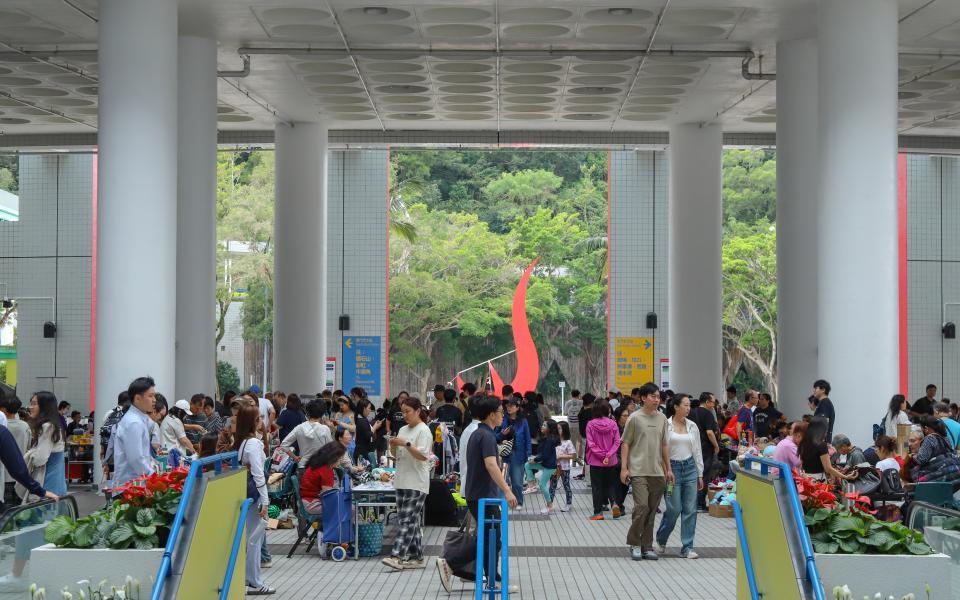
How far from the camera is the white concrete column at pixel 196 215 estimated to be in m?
19.0

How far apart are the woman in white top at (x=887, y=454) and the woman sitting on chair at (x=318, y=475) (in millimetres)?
5295

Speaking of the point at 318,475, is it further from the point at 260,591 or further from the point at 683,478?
the point at 683,478

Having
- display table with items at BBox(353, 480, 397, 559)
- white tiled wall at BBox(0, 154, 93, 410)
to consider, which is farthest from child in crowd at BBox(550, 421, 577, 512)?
white tiled wall at BBox(0, 154, 93, 410)

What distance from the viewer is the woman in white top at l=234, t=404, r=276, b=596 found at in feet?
32.8

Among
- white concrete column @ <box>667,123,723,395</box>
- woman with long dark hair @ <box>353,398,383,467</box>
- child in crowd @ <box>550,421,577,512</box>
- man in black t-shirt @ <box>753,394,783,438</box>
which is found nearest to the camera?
child in crowd @ <box>550,421,577,512</box>

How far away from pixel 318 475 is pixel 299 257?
15.3 m

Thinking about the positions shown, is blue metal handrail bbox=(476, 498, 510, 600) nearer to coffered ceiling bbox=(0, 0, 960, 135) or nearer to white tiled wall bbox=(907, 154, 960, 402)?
coffered ceiling bbox=(0, 0, 960, 135)

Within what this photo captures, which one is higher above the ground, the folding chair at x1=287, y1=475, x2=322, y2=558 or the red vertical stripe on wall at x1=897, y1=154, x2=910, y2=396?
the red vertical stripe on wall at x1=897, y1=154, x2=910, y2=396

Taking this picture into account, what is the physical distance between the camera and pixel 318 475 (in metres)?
11.9

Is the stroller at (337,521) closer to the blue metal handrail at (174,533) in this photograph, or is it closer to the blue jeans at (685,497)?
Result: the blue jeans at (685,497)

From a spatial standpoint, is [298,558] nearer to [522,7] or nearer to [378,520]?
[378,520]

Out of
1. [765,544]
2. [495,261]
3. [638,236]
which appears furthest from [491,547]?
[495,261]

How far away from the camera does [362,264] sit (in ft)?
104

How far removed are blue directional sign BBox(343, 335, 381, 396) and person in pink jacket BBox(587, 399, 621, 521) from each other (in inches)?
609
